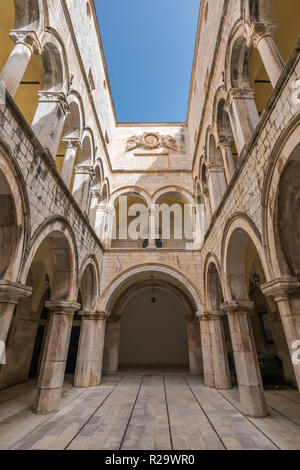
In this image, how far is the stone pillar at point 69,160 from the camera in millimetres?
6239

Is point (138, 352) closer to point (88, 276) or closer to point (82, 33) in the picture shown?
point (88, 276)

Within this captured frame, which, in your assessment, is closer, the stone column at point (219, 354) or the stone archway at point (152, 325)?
the stone column at point (219, 354)

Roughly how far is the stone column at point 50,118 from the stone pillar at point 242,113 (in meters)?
4.21

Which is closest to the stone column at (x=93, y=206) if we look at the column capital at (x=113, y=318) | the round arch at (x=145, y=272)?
the round arch at (x=145, y=272)

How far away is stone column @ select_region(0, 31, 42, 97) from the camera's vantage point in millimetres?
4023

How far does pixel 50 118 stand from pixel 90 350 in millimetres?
7304

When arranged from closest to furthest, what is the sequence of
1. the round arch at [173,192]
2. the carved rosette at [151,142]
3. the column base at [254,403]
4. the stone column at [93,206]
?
the column base at [254,403], the stone column at [93,206], the round arch at [173,192], the carved rosette at [151,142]

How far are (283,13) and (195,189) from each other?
6425 mm

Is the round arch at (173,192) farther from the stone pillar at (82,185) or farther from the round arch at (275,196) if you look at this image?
the round arch at (275,196)

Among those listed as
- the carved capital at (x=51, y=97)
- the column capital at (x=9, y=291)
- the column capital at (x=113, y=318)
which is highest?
the carved capital at (x=51, y=97)

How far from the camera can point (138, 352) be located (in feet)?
44.5

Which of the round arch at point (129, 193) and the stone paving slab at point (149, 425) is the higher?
the round arch at point (129, 193)

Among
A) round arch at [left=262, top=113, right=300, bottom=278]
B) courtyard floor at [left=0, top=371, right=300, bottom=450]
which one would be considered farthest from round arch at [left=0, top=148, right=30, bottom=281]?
round arch at [left=262, top=113, right=300, bottom=278]
